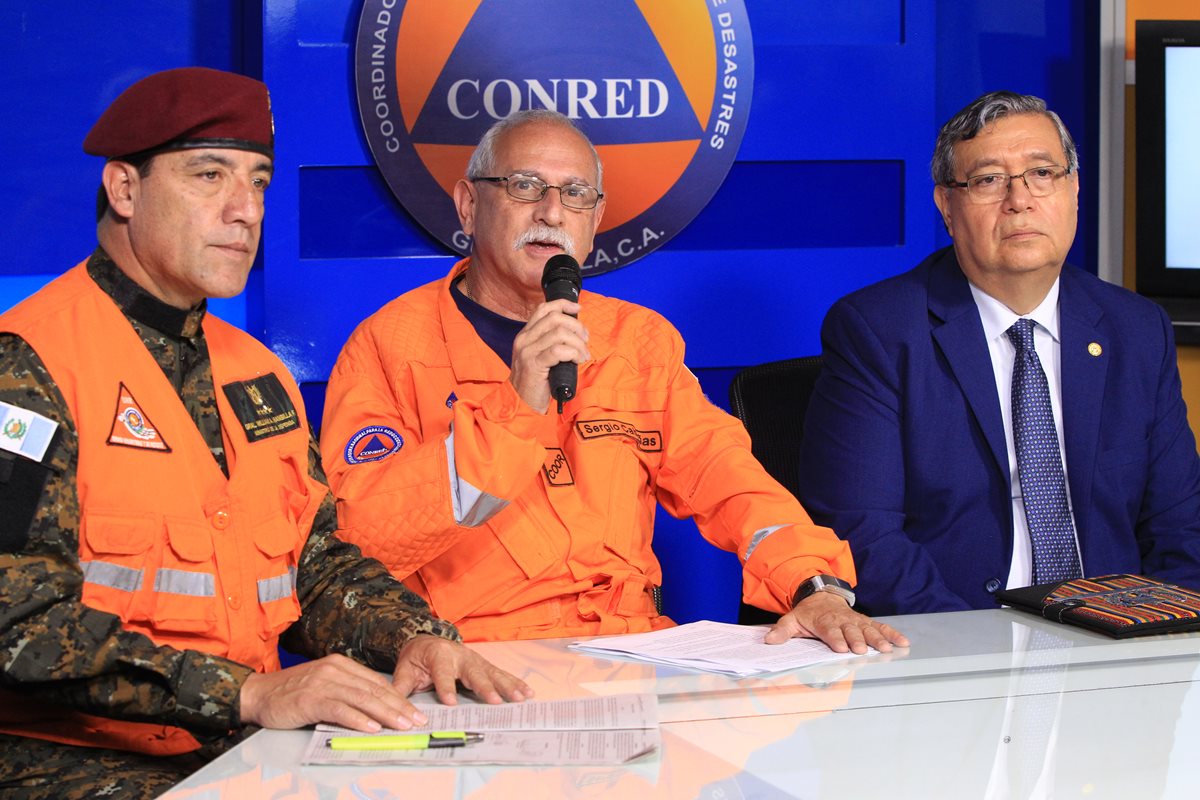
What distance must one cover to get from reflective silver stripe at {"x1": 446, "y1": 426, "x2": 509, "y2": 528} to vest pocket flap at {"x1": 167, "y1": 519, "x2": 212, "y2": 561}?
0.41 m

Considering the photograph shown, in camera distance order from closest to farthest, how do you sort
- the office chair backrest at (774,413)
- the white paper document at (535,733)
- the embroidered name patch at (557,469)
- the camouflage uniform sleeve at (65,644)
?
the white paper document at (535,733), the camouflage uniform sleeve at (65,644), the embroidered name patch at (557,469), the office chair backrest at (774,413)

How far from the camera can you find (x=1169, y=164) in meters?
3.45

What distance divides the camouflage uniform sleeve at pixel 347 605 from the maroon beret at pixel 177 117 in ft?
1.60

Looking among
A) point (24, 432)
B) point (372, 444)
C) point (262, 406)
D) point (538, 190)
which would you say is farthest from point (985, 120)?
point (24, 432)

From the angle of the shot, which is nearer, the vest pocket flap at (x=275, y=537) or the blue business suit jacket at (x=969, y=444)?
the vest pocket flap at (x=275, y=537)

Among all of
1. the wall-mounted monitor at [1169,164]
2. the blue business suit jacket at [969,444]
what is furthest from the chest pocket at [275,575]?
the wall-mounted monitor at [1169,164]

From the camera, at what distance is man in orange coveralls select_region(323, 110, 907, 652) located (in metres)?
2.00

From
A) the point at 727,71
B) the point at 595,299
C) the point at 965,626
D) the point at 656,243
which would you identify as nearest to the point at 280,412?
the point at 595,299

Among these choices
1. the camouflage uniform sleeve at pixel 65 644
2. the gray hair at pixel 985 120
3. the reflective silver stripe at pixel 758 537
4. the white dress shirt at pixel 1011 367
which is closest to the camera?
the camouflage uniform sleeve at pixel 65 644

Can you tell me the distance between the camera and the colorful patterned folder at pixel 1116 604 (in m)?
1.79

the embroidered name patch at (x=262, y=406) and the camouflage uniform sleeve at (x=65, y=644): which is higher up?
the embroidered name patch at (x=262, y=406)

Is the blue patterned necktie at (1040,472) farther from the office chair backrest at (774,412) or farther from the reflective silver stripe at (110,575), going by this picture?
the reflective silver stripe at (110,575)

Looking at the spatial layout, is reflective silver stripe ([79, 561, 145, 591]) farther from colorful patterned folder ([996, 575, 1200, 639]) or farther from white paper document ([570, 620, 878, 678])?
colorful patterned folder ([996, 575, 1200, 639])

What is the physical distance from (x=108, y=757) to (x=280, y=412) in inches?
21.4
